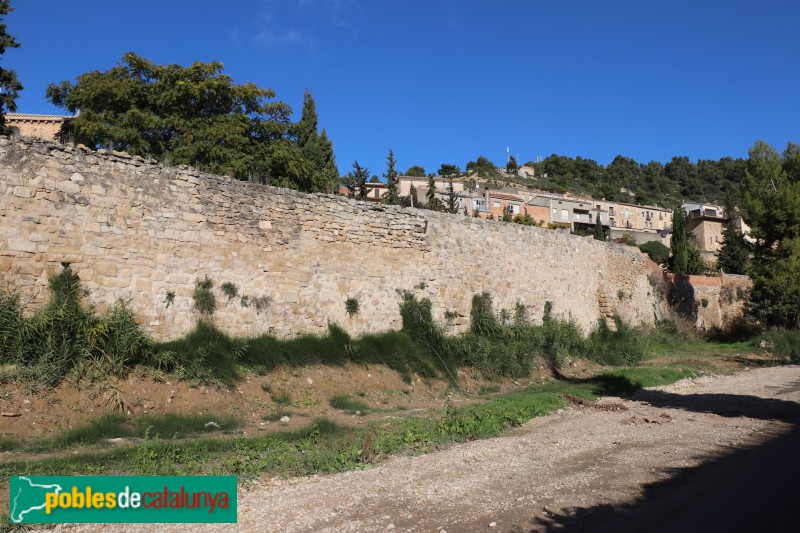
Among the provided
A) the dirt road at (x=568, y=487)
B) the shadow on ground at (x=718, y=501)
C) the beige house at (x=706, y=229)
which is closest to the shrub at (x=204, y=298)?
the dirt road at (x=568, y=487)

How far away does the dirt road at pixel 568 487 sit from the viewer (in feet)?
19.1

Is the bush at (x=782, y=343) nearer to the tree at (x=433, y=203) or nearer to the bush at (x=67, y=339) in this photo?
the tree at (x=433, y=203)

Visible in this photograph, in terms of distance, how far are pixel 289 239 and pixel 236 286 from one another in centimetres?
194

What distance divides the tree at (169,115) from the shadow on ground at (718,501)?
65.4 ft

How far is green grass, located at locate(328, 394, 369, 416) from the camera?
12.2m

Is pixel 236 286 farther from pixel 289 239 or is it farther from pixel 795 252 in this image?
pixel 795 252

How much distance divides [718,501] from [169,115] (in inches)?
Result: 974

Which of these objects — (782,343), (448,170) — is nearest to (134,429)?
(782,343)

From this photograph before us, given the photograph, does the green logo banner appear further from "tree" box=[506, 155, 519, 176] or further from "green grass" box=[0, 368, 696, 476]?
"tree" box=[506, 155, 519, 176]

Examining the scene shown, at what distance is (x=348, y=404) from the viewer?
12539mm

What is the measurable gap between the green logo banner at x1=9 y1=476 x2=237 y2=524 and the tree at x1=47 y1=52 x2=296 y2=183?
1863 cm

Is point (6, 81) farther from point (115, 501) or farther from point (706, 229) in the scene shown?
point (706, 229)

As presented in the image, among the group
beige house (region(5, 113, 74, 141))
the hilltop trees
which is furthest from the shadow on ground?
beige house (region(5, 113, 74, 141))

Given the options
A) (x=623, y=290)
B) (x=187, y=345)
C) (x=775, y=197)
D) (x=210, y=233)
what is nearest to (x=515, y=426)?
(x=187, y=345)
